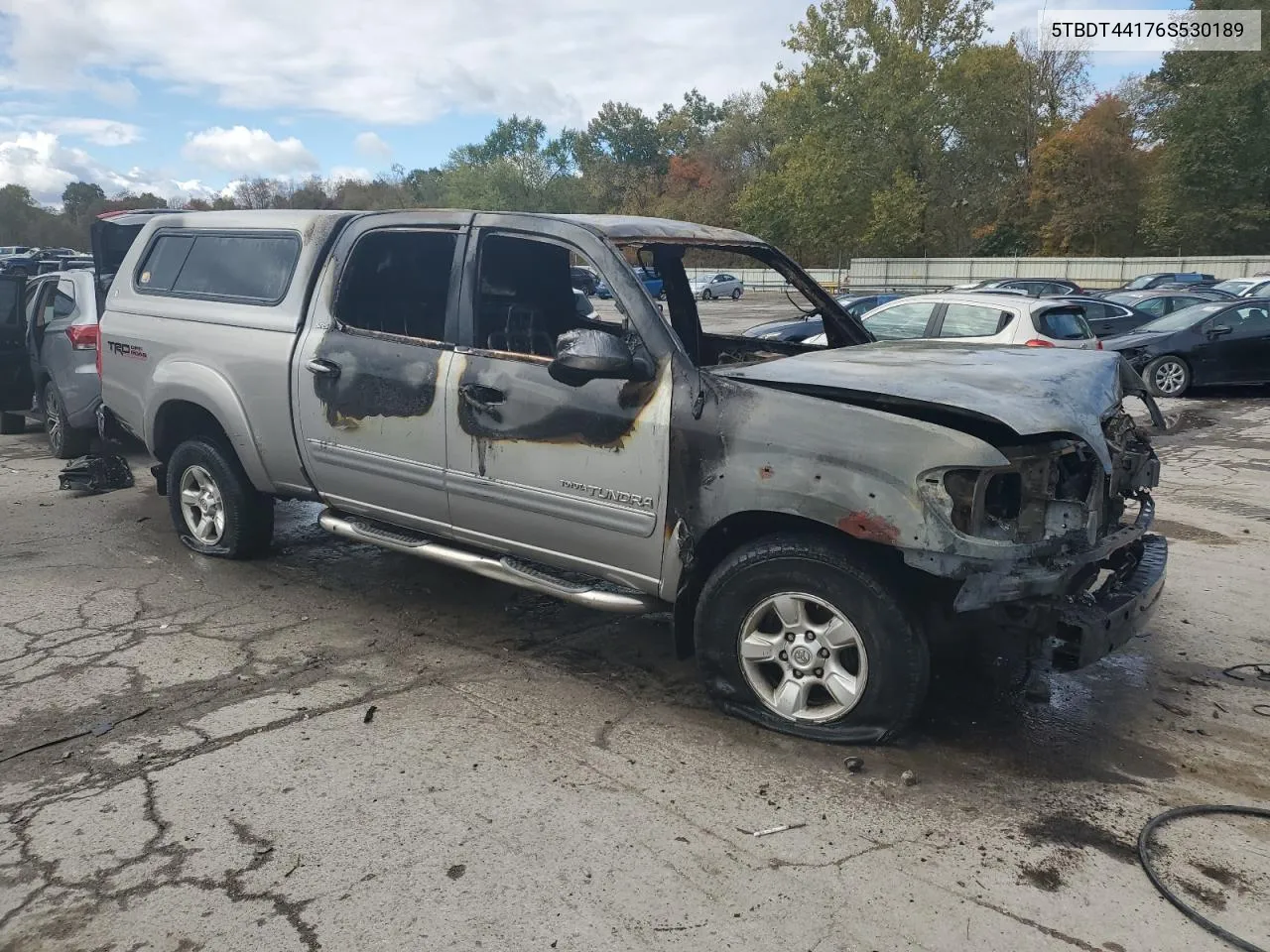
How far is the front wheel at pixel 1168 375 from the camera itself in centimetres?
1385

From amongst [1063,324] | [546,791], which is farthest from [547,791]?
[1063,324]

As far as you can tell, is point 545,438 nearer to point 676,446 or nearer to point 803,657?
point 676,446

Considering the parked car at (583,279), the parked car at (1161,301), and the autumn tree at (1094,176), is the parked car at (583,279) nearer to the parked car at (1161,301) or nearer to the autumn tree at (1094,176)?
the parked car at (1161,301)

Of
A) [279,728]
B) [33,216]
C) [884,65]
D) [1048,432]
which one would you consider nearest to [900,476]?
[1048,432]

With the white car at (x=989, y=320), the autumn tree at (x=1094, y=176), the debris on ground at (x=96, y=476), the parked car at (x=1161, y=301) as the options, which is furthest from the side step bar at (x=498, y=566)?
the autumn tree at (x=1094, y=176)

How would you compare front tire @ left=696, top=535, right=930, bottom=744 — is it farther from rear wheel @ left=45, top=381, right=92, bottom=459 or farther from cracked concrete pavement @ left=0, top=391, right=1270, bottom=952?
rear wheel @ left=45, top=381, right=92, bottom=459

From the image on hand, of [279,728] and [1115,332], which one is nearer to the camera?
[279,728]

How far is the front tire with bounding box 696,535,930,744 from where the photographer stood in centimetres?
345

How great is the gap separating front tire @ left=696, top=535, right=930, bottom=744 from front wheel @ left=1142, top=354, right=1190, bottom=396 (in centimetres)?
1228

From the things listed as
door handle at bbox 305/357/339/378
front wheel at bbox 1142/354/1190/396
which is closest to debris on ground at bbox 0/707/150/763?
door handle at bbox 305/357/339/378

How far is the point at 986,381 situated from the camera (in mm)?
3678

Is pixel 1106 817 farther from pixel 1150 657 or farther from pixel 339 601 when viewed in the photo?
pixel 339 601

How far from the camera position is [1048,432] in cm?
341

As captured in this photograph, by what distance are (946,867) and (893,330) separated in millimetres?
8808
